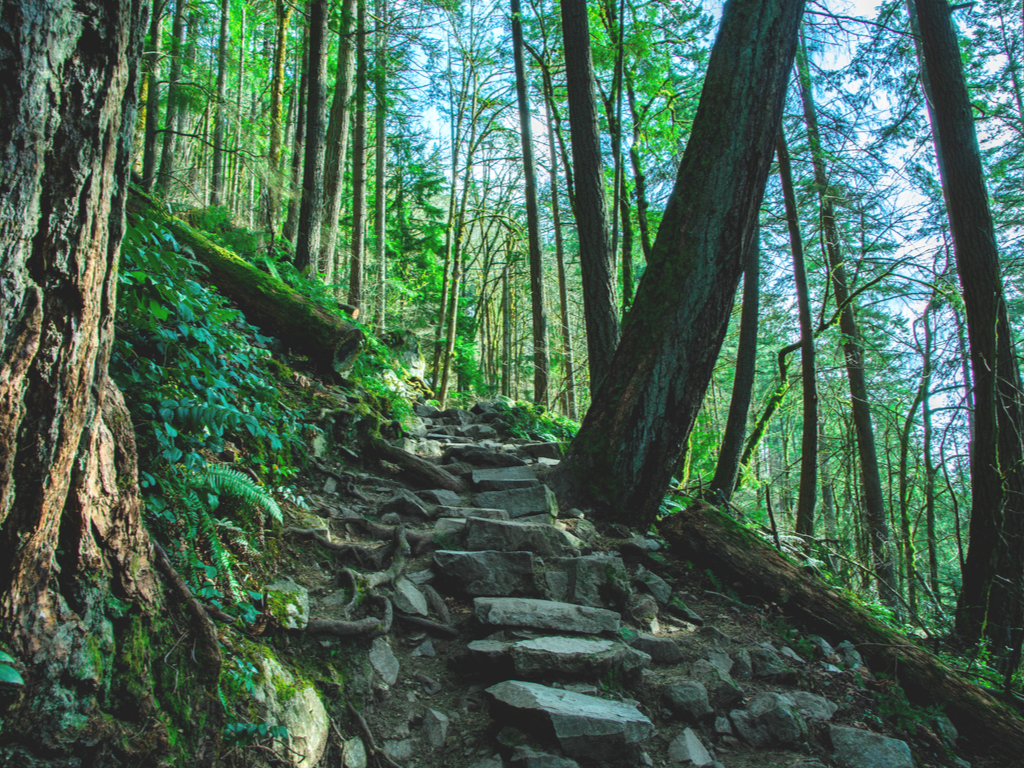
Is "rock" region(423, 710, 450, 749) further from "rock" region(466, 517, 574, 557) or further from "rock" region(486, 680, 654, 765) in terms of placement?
"rock" region(466, 517, 574, 557)

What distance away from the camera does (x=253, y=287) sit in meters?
6.37

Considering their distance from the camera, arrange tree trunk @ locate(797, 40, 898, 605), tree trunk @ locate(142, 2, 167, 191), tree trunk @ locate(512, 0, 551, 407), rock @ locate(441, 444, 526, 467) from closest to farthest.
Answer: rock @ locate(441, 444, 526, 467) → tree trunk @ locate(142, 2, 167, 191) → tree trunk @ locate(797, 40, 898, 605) → tree trunk @ locate(512, 0, 551, 407)

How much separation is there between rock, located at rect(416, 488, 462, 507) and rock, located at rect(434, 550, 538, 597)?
1308 millimetres

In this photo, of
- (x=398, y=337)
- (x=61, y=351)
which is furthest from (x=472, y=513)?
(x=398, y=337)

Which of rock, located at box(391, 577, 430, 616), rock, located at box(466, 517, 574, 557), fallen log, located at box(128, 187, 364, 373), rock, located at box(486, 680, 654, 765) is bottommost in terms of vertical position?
rock, located at box(486, 680, 654, 765)

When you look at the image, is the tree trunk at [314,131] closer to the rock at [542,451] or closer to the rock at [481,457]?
the rock at [481,457]

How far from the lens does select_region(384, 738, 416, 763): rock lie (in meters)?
2.61

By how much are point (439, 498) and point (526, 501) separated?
0.85 meters

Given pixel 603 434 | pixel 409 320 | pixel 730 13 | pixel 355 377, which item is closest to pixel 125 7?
pixel 603 434

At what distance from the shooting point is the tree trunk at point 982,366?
5.55 meters

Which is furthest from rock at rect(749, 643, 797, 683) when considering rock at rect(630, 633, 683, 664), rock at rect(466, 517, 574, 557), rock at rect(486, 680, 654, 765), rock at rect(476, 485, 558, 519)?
rock at rect(476, 485, 558, 519)

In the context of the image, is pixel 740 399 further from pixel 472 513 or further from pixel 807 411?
pixel 472 513

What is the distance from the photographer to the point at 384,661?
3.05 m

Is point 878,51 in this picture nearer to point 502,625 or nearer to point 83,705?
point 502,625
